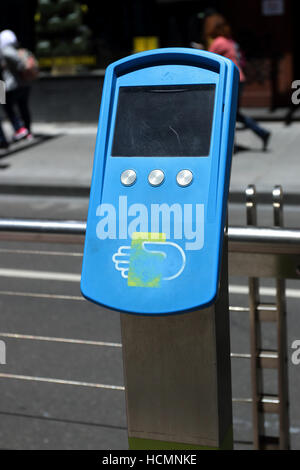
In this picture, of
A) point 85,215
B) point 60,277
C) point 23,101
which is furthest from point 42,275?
point 23,101

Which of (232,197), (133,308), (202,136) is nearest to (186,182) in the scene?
(202,136)

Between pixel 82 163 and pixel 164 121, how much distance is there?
9.64 m

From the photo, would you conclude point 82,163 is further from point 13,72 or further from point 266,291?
point 266,291

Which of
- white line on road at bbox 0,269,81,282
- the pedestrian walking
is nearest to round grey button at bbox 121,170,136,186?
white line on road at bbox 0,269,81,282

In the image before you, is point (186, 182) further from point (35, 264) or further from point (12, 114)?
point (12, 114)

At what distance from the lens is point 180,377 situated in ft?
6.84

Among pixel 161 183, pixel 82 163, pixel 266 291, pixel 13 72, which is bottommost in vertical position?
pixel 266 291

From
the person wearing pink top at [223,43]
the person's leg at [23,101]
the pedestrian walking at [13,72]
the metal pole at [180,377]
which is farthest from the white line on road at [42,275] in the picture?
the person's leg at [23,101]

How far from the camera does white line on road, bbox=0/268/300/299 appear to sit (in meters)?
6.07

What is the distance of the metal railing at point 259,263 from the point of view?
2.31 meters

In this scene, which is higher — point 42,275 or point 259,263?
point 259,263

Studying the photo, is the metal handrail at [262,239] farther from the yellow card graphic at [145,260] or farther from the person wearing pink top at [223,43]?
the person wearing pink top at [223,43]

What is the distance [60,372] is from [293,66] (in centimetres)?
1234

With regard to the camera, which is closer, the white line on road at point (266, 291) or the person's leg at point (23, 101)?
the white line on road at point (266, 291)
